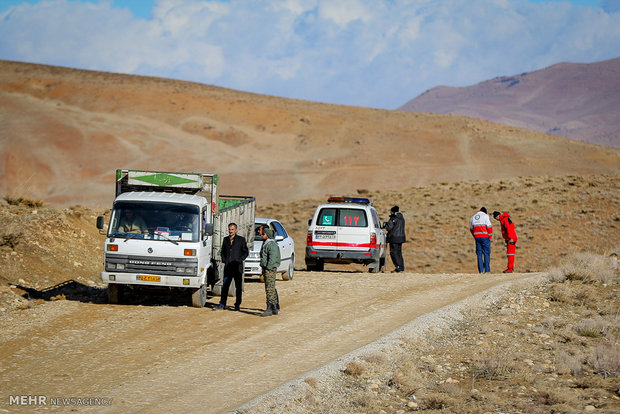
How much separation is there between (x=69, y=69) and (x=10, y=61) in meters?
9.39

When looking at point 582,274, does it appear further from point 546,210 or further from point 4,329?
point 546,210

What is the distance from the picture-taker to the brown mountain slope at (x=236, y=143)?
229 feet

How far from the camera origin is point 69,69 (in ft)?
374

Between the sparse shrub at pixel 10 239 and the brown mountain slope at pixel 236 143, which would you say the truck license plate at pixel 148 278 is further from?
the brown mountain slope at pixel 236 143

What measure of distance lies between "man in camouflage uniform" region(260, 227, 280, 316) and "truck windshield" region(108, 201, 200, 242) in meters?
1.57

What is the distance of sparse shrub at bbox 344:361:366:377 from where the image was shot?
377 inches

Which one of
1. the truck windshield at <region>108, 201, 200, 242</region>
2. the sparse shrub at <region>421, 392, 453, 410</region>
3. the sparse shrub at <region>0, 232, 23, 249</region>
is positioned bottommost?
the sparse shrub at <region>421, 392, 453, 410</region>

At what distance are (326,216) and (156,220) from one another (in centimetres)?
827

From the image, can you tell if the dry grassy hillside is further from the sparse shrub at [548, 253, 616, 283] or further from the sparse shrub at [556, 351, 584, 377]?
the sparse shrub at [556, 351, 584, 377]

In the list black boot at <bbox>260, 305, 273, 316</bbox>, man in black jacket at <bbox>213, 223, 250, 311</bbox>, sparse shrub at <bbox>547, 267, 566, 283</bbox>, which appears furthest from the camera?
sparse shrub at <bbox>547, 267, 566, 283</bbox>

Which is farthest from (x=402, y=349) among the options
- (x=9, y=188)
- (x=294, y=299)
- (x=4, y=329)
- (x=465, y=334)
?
(x=9, y=188)

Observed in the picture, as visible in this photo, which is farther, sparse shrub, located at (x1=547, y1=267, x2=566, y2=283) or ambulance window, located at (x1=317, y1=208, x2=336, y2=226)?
ambulance window, located at (x1=317, y1=208, x2=336, y2=226)

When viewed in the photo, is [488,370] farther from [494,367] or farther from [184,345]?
[184,345]

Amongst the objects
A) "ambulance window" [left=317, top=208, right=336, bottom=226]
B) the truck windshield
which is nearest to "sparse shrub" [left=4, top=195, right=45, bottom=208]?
"ambulance window" [left=317, top=208, right=336, bottom=226]
